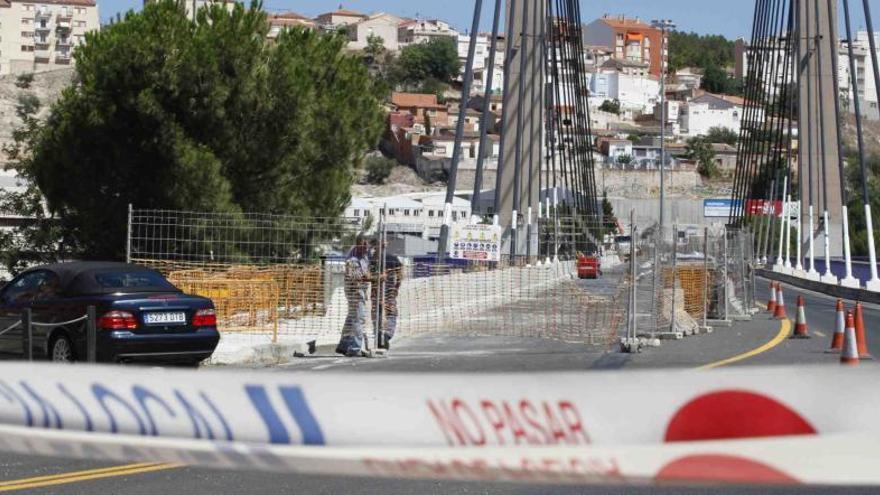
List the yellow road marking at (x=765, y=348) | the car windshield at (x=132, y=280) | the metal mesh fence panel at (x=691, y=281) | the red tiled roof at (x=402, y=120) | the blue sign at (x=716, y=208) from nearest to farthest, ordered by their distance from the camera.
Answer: the car windshield at (x=132, y=280) → the yellow road marking at (x=765, y=348) → the metal mesh fence panel at (x=691, y=281) → the blue sign at (x=716, y=208) → the red tiled roof at (x=402, y=120)

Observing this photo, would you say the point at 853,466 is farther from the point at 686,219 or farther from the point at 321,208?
the point at 686,219

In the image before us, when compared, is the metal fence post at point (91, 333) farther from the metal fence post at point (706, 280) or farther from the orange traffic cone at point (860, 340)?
the metal fence post at point (706, 280)

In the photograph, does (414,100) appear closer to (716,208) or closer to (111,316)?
(716,208)

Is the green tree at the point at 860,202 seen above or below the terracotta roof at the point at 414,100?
below

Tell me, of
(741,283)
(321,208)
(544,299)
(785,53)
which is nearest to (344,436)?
(544,299)

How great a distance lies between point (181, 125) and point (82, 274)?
55.2ft

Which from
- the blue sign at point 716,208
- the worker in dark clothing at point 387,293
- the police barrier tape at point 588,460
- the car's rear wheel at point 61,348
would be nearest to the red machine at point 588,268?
the worker in dark clothing at point 387,293

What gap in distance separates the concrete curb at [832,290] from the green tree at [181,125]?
57.1 ft

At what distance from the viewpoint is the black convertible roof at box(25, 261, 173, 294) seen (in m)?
15.9

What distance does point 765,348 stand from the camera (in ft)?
66.6

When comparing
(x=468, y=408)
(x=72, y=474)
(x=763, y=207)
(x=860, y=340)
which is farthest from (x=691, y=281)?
(x=763, y=207)

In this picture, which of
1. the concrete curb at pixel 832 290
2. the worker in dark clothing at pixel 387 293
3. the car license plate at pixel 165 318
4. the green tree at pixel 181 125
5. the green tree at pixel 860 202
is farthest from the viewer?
the green tree at pixel 860 202

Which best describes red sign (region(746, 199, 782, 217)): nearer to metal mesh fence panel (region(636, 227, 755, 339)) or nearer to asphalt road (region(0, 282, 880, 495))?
asphalt road (region(0, 282, 880, 495))

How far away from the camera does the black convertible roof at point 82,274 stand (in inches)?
628
